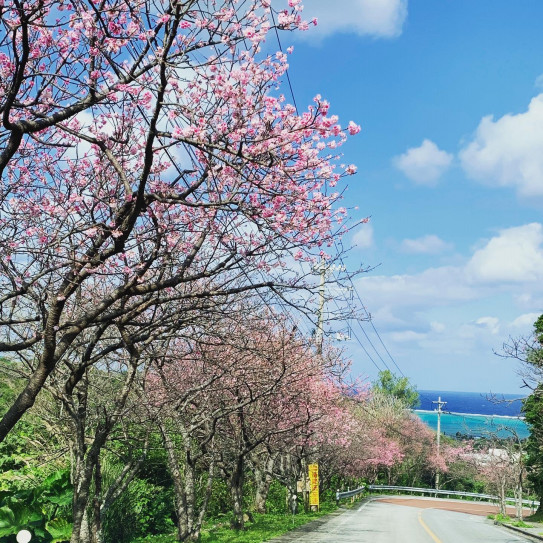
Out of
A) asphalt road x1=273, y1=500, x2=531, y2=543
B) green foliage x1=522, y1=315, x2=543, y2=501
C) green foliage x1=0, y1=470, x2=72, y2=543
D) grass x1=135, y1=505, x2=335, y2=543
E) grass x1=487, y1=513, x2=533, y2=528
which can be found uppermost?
green foliage x1=522, y1=315, x2=543, y2=501

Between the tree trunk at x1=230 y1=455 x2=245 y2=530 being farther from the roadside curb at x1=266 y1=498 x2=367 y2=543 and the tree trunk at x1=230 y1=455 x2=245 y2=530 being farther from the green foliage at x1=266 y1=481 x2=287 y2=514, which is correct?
the green foliage at x1=266 y1=481 x2=287 y2=514

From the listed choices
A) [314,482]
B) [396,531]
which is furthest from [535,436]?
[314,482]

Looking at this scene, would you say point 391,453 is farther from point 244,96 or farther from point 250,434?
point 244,96

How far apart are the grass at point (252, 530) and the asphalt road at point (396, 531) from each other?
1.88 ft

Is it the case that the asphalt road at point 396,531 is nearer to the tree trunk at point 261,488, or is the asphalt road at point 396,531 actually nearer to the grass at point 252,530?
the grass at point 252,530

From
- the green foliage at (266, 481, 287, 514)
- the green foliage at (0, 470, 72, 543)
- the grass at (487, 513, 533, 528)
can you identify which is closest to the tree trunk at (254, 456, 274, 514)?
the green foliage at (266, 481, 287, 514)

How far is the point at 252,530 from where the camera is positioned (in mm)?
20125

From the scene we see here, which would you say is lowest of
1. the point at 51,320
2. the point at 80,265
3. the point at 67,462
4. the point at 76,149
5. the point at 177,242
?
the point at 67,462

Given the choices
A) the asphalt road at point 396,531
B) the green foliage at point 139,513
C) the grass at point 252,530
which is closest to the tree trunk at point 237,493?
the grass at point 252,530

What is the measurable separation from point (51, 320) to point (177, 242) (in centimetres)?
189

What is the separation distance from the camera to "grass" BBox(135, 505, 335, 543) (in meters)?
17.5

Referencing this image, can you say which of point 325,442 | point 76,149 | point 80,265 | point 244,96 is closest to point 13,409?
point 80,265

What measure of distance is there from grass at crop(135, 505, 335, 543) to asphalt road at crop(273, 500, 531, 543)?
574 millimetres

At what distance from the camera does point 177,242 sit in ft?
28.2
